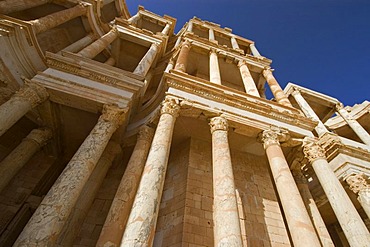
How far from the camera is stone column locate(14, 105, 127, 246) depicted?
4.38 meters

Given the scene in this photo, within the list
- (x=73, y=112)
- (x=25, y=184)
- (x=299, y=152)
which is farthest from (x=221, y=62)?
(x=25, y=184)

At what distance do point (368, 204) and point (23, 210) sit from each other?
14.7 meters

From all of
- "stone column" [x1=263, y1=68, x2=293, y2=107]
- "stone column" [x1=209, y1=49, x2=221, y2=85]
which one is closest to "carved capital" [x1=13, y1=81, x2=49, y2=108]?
"stone column" [x1=209, y1=49, x2=221, y2=85]

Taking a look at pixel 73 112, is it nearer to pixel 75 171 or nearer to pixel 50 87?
pixel 50 87

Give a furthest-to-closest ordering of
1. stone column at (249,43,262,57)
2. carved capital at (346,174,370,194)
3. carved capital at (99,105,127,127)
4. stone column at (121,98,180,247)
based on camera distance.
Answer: stone column at (249,43,262,57), carved capital at (346,174,370,194), carved capital at (99,105,127,127), stone column at (121,98,180,247)

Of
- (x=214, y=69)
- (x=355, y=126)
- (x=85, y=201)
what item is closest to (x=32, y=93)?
(x=85, y=201)

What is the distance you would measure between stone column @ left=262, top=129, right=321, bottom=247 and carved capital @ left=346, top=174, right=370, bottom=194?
4.66m

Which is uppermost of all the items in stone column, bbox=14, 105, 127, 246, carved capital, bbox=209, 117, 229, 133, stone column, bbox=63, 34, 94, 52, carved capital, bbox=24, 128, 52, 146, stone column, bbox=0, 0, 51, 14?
stone column, bbox=63, 34, 94, 52

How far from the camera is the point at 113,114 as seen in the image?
7473mm

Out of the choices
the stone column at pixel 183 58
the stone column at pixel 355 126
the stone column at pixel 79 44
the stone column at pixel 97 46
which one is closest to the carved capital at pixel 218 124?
the stone column at pixel 183 58

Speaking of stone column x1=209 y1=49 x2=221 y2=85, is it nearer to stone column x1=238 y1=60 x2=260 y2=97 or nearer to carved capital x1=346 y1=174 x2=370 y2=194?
stone column x1=238 y1=60 x2=260 y2=97

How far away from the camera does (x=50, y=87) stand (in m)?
7.45

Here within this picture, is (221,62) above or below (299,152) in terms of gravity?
above

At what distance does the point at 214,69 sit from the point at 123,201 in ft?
29.6
